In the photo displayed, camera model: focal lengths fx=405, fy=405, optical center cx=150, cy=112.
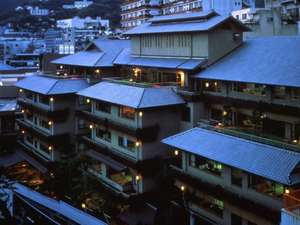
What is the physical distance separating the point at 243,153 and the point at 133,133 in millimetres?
10327

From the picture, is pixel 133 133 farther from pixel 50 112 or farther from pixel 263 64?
pixel 50 112

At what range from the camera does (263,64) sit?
2845 cm

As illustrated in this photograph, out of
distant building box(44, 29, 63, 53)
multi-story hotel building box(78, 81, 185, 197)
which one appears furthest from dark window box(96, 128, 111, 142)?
distant building box(44, 29, 63, 53)

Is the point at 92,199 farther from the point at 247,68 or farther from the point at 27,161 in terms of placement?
the point at 247,68

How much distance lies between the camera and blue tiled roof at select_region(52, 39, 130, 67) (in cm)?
4306

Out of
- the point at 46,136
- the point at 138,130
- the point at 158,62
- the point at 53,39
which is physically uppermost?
the point at 53,39

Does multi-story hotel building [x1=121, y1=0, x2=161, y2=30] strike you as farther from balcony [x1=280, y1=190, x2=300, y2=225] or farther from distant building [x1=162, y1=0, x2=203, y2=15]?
balcony [x1=280, y1=190, x2=300, y2=225]

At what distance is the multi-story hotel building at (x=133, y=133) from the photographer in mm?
31142

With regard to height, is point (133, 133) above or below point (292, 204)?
above

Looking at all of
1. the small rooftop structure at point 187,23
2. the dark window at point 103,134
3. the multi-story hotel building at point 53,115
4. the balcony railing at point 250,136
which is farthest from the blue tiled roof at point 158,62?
the dark window at point 103,134

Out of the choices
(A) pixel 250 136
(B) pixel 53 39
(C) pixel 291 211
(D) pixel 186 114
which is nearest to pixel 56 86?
(D) pixel 186 114

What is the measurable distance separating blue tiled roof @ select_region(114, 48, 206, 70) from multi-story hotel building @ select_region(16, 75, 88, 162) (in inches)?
202

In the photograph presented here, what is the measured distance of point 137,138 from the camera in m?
30.8

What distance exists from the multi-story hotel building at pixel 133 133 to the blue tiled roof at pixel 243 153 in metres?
4.11
